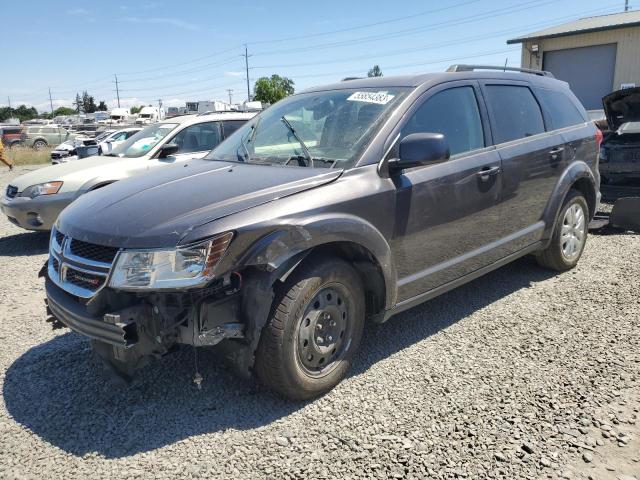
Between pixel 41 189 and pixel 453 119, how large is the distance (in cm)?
544

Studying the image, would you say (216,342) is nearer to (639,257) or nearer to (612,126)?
(639,257)

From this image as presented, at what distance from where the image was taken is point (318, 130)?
3760mm

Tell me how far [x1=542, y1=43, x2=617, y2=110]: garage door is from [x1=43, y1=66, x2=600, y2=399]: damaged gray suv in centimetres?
1753

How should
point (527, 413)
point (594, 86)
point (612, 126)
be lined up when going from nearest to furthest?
point (527, 413) < point (612, 126) < point (594, 86)

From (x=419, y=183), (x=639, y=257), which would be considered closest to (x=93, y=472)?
(x=419, y=183)

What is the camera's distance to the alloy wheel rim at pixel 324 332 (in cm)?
304

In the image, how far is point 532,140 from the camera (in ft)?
15.0

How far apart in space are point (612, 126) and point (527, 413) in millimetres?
6679

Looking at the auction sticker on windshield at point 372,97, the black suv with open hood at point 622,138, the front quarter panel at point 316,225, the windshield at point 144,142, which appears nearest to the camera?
the front quarter panel at point 316,225

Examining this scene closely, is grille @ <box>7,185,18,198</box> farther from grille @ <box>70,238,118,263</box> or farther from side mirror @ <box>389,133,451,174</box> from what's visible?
side mirror @ <box>389,133,451,174</box>

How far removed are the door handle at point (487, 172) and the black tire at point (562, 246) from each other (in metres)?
1.29

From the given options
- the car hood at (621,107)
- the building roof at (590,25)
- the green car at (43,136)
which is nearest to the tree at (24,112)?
the green car at (43,136)

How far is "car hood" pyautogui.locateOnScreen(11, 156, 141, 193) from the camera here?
22.5 feet

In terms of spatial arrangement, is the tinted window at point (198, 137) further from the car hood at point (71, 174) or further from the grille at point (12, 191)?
the grille at point (12, 191)
